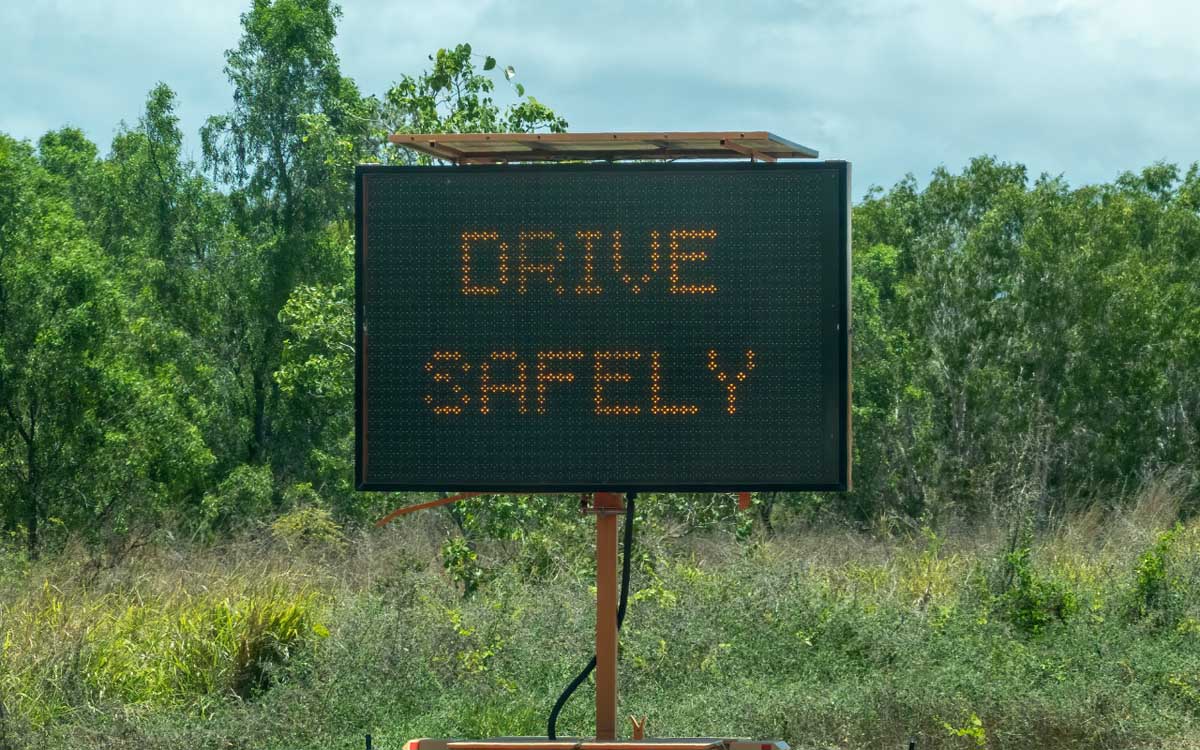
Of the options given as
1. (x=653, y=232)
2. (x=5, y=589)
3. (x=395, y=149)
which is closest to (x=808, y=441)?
(x=653, y=232)

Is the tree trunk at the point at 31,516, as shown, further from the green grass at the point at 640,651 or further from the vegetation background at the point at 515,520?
the green grass at the point at 640,651

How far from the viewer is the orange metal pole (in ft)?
19.6

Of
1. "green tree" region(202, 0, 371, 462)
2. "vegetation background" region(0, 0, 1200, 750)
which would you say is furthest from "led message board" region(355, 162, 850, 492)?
"green tree" region(202, 0, 371, 462)

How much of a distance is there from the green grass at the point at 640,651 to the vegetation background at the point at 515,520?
0.09 feet

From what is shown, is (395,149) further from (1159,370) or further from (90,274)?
(1159,370)

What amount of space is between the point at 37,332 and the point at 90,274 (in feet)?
2.98

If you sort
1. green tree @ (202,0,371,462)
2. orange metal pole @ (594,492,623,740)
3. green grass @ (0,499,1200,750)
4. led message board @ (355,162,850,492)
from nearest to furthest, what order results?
led message board @ (355,162,850,492) → orange metal pole @ (594,492,623,740) → green grass @ (0,499,1200,750) → green tree @ (202,0,371,462)

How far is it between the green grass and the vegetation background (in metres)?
0.03

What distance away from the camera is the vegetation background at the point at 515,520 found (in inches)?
346

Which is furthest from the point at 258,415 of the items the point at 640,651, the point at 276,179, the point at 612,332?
the point at 612,332

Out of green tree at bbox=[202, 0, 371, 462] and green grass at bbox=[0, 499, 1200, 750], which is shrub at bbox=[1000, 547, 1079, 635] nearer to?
green grass at bbox=[0, 499, 1200, 750]

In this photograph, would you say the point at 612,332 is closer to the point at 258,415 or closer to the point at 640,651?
the point at 640,651

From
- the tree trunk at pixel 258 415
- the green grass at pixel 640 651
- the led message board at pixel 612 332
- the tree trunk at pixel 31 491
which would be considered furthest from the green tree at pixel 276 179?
the led message board at pixel 612 332

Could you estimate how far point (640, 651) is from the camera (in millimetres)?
9812
